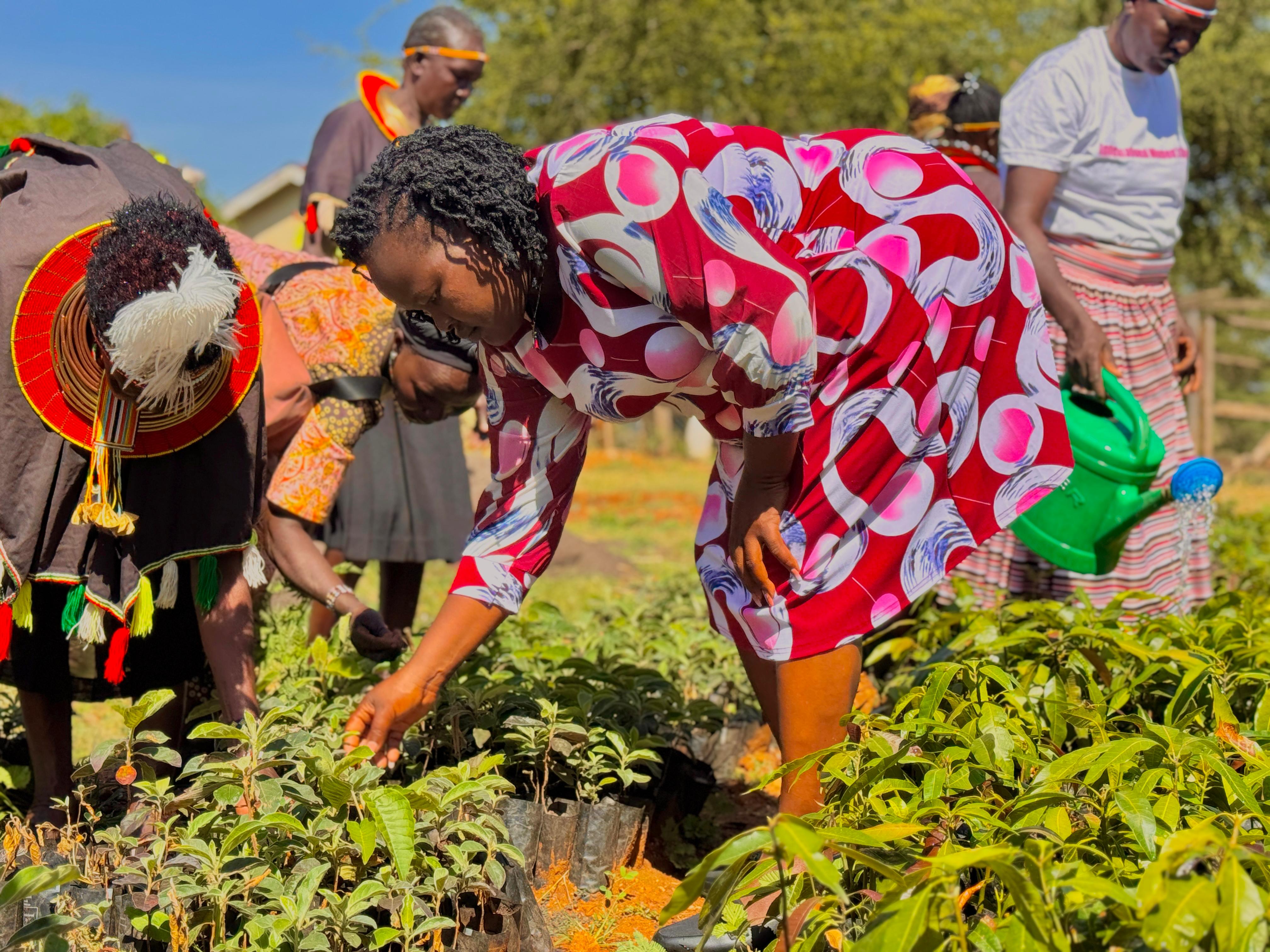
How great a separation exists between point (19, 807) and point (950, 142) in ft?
11.9

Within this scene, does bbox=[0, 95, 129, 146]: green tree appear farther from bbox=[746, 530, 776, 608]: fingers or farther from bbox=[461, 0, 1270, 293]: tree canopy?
bbox=[746, 530, 776, 608]: fingers

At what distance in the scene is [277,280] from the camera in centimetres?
326

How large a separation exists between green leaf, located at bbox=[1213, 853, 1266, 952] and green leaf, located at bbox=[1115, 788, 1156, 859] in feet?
0.92

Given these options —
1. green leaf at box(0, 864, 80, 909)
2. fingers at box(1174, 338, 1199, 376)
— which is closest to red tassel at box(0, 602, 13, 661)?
green leaf at box(0, 864, 80, 909)

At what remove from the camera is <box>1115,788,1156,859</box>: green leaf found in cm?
168

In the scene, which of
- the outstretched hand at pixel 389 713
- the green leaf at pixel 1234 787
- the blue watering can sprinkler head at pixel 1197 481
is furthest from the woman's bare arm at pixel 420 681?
the blue watering can sprinkler head at pixel 1197 481

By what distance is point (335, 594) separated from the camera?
296 centimetres

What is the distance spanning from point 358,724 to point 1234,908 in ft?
4.86

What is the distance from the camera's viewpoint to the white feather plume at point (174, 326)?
2141 millimetres

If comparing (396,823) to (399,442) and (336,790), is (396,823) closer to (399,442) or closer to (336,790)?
(336,790)

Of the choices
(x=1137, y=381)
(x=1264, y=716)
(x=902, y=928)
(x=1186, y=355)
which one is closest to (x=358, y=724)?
(x=902, y=928)

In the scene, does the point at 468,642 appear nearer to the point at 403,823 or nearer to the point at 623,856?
the point at 403,823

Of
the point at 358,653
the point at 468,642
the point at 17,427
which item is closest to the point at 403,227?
the point at 468,642

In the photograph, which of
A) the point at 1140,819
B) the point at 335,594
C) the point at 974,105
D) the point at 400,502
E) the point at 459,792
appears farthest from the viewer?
the point at 974,105
